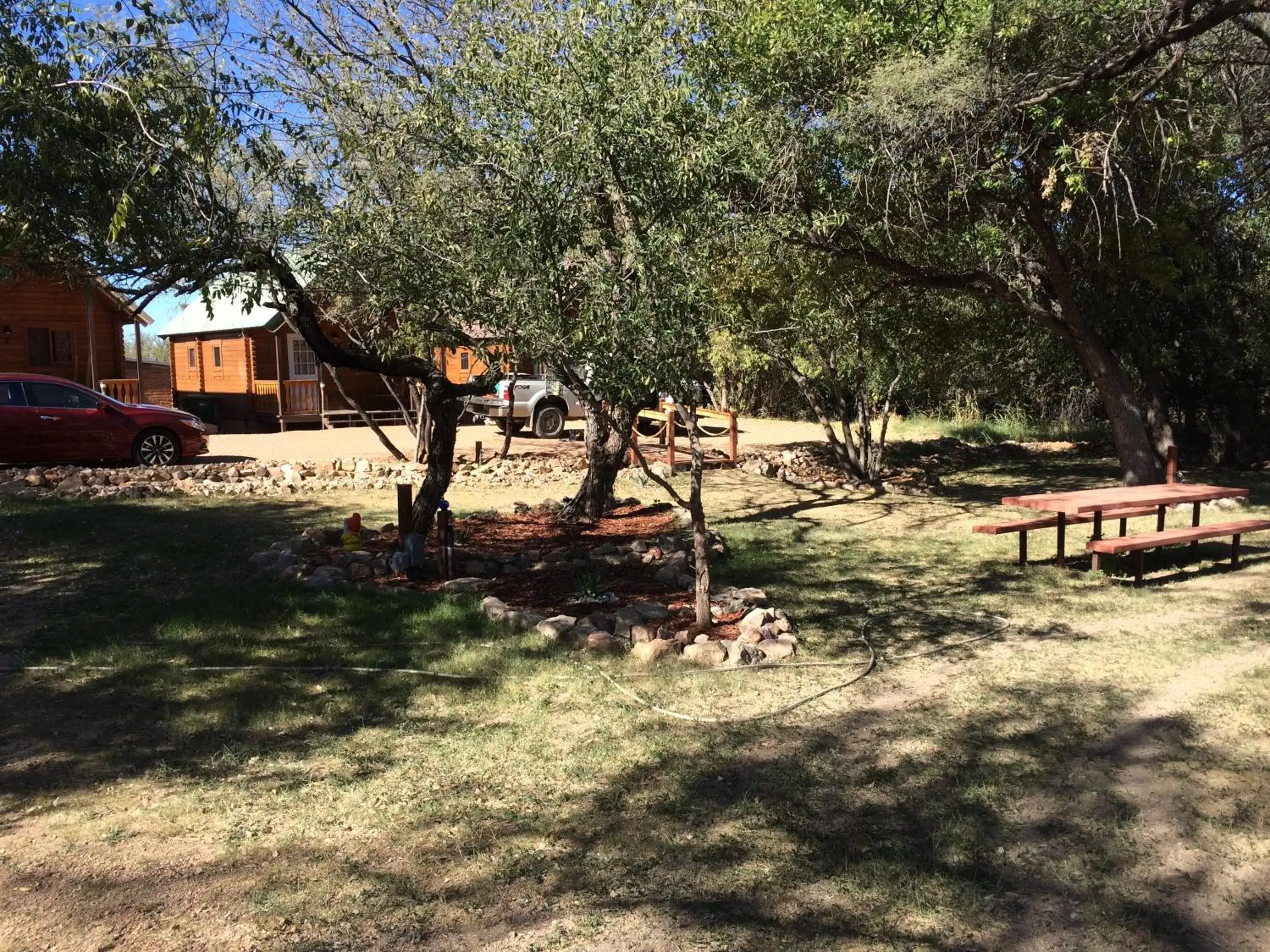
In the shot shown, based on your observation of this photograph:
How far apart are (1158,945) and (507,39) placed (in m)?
5.59

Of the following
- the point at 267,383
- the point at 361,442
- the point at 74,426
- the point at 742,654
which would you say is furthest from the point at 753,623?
the point at 267,383

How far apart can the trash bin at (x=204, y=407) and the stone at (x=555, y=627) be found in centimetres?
1965

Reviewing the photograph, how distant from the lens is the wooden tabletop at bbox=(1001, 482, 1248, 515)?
8.23 metres

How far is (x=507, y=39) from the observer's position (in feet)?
20.5

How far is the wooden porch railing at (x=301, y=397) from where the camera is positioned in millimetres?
23906

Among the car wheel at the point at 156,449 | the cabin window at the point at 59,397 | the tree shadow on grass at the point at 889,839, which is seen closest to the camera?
the tree shadow on grass at the point at 889,839

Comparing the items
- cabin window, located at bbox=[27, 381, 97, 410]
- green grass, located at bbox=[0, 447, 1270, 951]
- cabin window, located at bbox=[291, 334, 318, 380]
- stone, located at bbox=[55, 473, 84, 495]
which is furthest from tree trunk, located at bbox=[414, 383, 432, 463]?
cabin window, located at bbox=[291, 334, 318, 380]

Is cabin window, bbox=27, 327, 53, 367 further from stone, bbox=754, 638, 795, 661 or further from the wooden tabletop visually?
stone, bbox=754, 638, 795, 661

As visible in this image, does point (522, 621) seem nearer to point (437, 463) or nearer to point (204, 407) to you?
point (437, 463)

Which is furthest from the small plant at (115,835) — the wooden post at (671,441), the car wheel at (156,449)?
the car wheel at (156,449)

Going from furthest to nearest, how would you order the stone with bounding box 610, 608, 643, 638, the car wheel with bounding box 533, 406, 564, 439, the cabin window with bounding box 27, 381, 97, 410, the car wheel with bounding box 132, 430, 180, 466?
the car wheel with bounding box 533, 406, 564, 439 < the car wheel with bounding box 132, 430, 180, 466 < the cabin window with bounding box 27, 381, 97, 410 < the stone with bounding box 610, 608, 643, 638

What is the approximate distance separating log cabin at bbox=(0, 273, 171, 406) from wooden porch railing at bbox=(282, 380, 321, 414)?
3.00 metres

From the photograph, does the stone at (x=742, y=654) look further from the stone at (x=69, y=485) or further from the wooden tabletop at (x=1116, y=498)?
the stone at (x=69, y=485)

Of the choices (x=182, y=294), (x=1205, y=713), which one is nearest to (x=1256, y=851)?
(x=1205, y=713)
